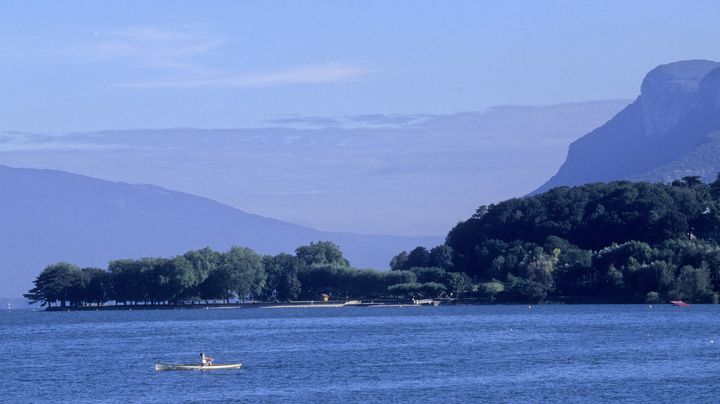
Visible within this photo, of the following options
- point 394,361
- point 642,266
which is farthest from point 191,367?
point 642,266

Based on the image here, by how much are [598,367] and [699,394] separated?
14.2 metres

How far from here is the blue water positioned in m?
68.8

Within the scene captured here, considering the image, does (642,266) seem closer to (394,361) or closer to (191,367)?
(394,361)

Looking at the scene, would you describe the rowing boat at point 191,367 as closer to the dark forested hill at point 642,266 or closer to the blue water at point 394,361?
the blue water at point 394,361

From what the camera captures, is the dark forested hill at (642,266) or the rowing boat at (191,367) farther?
the dark forested hill at (642,266)

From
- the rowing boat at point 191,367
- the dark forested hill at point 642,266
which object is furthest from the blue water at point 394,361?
the dark forested hill at point 642,266

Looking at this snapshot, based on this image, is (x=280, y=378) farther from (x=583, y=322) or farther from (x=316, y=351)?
(x=583, y=322)

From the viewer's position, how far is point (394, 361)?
86.4 meters

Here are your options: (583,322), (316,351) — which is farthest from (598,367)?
(583,322)

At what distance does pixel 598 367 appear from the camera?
259 ft

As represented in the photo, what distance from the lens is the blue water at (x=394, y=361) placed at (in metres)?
68.8

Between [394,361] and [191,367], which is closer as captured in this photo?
[191,367]

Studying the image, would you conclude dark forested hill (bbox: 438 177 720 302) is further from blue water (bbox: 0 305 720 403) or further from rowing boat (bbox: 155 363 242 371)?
rowing boat (bbox: 155 363 242 371)

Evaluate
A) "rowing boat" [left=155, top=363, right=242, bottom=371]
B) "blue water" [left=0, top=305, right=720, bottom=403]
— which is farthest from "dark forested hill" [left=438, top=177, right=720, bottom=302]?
"rowing boat" [left=155, top=363, right=242, bottom=371]
